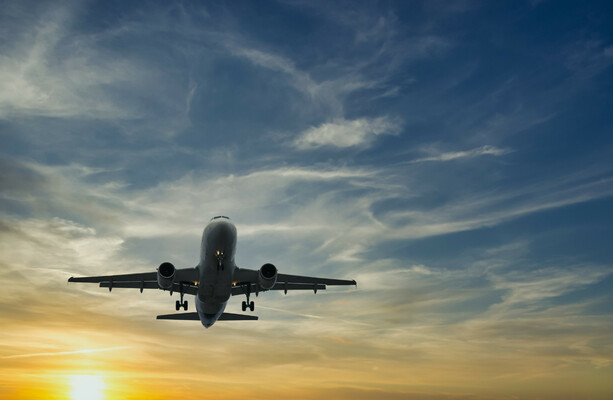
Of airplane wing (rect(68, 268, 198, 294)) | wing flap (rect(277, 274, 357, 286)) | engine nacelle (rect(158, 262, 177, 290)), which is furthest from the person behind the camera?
wing flap (rect(277, 274, 357, 286))

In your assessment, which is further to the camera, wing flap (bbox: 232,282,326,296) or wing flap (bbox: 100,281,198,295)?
wing flap (bbox: 232,282,326,296)

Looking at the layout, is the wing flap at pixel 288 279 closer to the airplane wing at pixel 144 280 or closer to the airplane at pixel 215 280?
the airplane at pixel 215 280

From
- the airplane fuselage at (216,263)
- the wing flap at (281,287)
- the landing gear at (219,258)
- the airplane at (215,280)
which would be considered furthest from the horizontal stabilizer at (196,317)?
the landing gear at (219,258)

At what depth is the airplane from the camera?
34.3 meters

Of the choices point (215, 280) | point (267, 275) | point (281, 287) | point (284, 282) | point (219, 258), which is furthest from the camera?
point (281, 287)

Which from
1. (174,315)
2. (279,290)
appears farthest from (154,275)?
(279,290)

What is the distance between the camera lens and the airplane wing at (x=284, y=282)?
42469mm

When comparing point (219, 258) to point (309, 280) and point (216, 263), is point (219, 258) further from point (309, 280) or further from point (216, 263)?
point (309, 280)

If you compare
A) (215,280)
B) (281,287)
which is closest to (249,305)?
(281,287)

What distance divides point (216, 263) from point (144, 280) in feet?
41.3

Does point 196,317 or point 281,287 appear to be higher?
point 281,287

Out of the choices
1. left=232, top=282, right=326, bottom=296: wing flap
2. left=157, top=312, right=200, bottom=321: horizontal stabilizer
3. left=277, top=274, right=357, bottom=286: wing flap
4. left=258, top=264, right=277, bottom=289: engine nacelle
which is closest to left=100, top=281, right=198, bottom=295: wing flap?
left=232, top=282, right=326, bottom=296: wing flap

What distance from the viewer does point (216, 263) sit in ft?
116

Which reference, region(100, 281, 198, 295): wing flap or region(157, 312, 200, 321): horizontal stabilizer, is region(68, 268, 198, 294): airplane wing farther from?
region(157, 312, 200, 321): horizontal stabilizer
